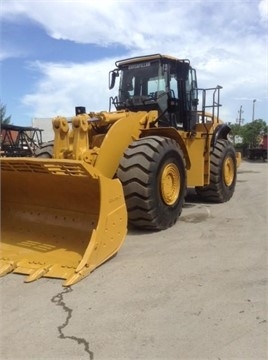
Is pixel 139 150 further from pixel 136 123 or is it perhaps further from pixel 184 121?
pixel 184 121

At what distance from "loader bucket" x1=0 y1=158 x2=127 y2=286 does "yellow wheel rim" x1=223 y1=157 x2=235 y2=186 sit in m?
4.70

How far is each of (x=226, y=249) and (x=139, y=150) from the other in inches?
70.2

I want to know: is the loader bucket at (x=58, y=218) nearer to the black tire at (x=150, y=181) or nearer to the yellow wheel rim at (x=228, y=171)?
the black tire at (x=150, y=181)

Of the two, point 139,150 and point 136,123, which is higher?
point 136,123

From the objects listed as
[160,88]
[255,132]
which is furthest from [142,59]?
[255,132]

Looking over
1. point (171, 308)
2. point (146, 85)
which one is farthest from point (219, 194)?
point (171, 308)

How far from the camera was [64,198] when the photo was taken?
554 cm

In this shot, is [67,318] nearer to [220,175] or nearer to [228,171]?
[220,175]

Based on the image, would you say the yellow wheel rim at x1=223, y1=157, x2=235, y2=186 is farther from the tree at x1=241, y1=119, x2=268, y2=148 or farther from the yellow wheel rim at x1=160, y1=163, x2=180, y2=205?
the tree at x1=241, y1=119, x2=268, y2=148

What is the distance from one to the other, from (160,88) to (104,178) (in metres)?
3.21

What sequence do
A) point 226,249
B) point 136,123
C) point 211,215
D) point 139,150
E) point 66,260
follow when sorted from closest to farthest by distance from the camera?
point 66,260 < point 226,249 < point 139,150 < point 136,123 < point 211,215

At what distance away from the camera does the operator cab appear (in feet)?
24.7

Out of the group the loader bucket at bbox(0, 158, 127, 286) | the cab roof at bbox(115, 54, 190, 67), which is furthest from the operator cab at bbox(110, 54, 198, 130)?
the loader bucket at bbox(0, 158, 127, 286)

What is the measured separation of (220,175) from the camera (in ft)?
29.3
